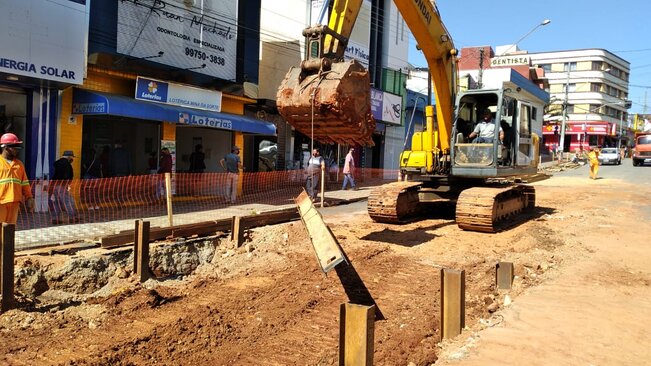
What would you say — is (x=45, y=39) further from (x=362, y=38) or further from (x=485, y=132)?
(x=362, y=38)

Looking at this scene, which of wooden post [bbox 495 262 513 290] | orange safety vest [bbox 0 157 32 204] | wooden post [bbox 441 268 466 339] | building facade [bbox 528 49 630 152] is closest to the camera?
Result: wooden post [bbox 441 268 466 339]

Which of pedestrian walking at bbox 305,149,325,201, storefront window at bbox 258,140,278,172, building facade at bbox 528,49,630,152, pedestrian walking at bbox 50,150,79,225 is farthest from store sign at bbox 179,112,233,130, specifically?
building facade at bbox 528,49,630,152

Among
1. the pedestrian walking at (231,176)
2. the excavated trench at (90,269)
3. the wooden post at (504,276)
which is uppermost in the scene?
the pedestrian walking at (231,176)

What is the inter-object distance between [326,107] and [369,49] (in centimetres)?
2043

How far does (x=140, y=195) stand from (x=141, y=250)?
4.49 meters

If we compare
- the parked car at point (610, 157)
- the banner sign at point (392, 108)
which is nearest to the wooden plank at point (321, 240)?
the banner sign at point (392, 108)

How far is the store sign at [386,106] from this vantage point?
2333 centimetres

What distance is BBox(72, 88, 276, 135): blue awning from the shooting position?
11.9 metres

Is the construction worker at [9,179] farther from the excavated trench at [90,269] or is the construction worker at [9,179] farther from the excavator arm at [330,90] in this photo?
the excavator arm at [330,90]

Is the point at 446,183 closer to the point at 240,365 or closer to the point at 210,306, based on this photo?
the point at 210,306

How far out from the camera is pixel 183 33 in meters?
14.7

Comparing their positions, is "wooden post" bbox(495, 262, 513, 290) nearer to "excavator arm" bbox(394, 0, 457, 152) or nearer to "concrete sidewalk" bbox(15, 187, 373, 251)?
"excavator arm" bbox(394, 0, 457, 152)

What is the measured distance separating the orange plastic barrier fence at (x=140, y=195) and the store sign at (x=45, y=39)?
2.42m

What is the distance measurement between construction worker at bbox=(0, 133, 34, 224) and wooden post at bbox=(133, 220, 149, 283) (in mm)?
A: 1582
